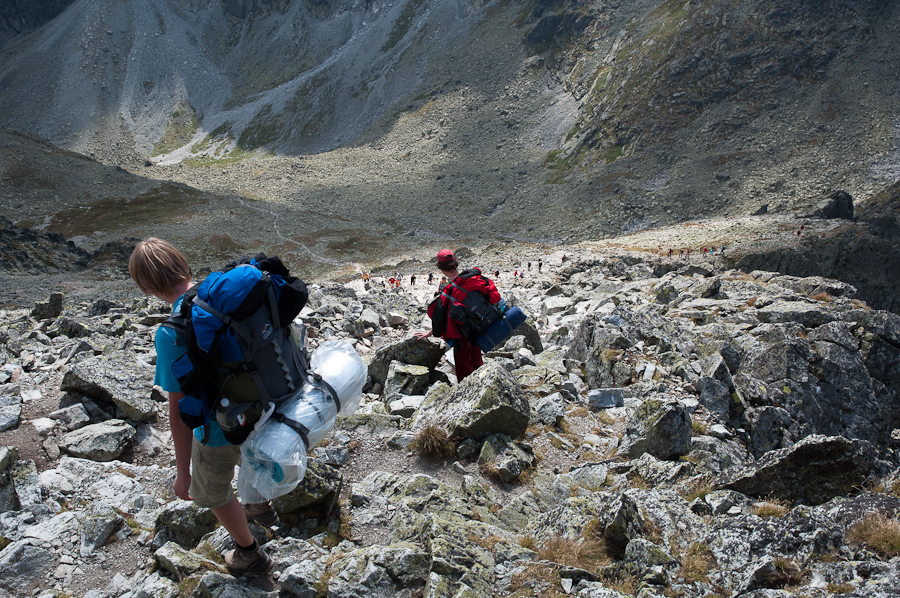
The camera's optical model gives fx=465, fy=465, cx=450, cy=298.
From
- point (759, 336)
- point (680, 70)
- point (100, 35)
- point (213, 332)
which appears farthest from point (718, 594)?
point (100, 35)

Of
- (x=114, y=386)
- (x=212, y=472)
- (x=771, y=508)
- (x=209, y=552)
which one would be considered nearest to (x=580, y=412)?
(x=771, y=508)

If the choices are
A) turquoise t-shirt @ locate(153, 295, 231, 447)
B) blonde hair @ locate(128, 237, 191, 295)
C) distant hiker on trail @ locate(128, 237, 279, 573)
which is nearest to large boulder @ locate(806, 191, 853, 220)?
distant hiker on trail @ locate(128, 237, 279, 573)

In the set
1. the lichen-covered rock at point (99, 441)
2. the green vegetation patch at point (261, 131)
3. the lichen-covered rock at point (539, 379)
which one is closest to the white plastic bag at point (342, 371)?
the lichen-covered rock at point (99, 441)

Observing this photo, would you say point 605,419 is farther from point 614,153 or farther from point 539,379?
point 614,153

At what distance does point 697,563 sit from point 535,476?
2.64 meters

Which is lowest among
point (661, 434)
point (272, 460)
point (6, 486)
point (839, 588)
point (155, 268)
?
point (661, 434)

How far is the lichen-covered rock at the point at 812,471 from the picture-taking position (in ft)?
17.5

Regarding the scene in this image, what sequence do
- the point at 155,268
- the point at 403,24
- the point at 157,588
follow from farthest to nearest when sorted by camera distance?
the point at 403,24
the point at 157,588
the point at 155,268

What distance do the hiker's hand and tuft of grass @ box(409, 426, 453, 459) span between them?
11.1 feet

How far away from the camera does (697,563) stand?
4.04 m

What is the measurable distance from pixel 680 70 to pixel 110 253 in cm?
9618

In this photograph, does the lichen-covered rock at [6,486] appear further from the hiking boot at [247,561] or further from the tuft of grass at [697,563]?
the tuft of grass at [697,563]

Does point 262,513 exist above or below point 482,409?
above

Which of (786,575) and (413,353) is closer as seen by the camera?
(786,575)
